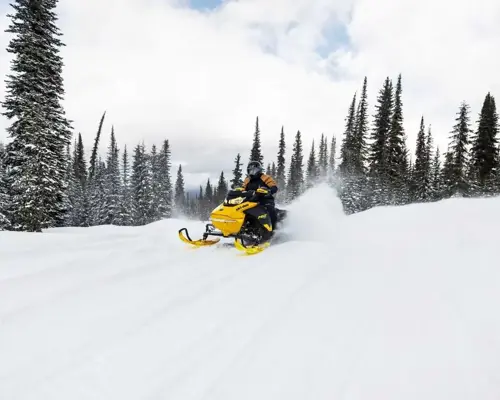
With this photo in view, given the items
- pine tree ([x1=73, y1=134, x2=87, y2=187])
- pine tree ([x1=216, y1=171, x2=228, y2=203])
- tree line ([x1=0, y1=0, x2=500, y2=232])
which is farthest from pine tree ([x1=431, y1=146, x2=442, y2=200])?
pine tree ([x1=73, y1=134, x2=87, y2=187])

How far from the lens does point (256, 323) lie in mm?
3289

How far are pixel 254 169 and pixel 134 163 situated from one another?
42.2 meters

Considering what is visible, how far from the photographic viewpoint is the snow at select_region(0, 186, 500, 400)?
7.78 feet

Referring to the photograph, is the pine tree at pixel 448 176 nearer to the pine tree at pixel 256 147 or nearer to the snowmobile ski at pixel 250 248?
the pine tree at pixel 256 147

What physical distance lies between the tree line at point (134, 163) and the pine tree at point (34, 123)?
2.0 inches

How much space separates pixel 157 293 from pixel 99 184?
50.7 m

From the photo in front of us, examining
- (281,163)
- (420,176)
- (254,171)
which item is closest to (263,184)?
(254,171)

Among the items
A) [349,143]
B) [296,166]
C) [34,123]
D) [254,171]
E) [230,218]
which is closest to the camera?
[230,218]

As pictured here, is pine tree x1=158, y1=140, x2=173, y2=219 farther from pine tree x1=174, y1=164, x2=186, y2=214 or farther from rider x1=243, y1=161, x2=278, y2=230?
rider x1=243, y1=161, x2=278, y2=230

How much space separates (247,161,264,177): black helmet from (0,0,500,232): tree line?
10022 millimetres

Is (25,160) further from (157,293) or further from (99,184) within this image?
(99,184)

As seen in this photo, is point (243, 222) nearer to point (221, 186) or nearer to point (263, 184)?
point (263, 184)

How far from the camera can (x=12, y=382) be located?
2.34 meters

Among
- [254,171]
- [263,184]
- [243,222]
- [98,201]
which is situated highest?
[254,171]
